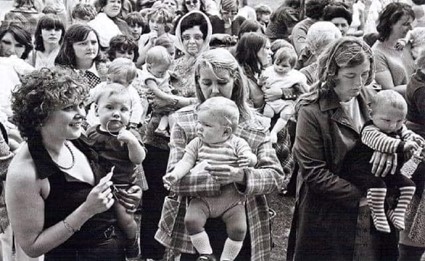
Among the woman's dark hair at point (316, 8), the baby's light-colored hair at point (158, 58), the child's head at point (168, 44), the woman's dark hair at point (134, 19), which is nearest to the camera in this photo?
the baby's light-colored hair at point (158, 58)

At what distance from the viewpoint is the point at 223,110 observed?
3387 mm

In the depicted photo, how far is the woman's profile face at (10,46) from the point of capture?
5.62 metres

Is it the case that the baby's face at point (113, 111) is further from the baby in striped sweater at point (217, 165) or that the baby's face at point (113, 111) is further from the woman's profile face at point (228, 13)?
the woman's profile face at point (228, 13)

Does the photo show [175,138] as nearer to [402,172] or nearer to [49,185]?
[49,185]

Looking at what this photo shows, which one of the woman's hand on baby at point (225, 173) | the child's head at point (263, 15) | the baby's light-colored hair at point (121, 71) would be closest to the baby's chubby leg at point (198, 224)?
the woman's hand on baby at point (225, 173)

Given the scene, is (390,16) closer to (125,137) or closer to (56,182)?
(125,137)

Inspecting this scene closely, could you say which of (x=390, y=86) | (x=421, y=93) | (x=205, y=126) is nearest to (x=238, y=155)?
(x=205, y=126)

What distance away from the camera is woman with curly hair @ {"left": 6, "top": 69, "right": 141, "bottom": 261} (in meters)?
2.96

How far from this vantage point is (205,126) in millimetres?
3424

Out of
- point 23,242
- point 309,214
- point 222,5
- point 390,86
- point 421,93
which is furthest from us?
point 222,5

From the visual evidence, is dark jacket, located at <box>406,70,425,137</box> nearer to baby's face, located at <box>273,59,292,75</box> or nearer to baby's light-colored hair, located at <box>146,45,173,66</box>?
baby's face, located at <box>273,59,292,75</box>

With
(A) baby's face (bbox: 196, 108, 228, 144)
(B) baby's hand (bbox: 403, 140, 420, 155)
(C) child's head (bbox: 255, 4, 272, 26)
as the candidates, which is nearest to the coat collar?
(B) baby's hand (bbox: 403, 140, 420, 155)

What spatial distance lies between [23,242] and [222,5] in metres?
6.48

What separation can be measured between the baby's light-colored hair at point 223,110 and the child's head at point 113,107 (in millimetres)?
621
